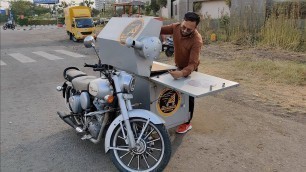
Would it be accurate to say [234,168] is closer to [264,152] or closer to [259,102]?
[264,152]

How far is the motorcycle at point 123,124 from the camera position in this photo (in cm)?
289

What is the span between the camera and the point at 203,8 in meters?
25.6

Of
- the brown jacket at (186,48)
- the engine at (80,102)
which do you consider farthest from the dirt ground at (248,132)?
the engine at (80,102)

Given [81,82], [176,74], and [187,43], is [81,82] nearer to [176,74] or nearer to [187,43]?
[176,74]

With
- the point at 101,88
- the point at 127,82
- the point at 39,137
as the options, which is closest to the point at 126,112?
the point at 127,82

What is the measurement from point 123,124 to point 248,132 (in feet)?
6.46

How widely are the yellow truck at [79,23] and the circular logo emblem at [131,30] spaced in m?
16.4

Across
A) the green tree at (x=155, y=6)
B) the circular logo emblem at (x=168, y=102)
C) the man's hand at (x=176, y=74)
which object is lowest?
the circular logo emblem at (x=168, y=102)

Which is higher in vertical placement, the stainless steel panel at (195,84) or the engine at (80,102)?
the stainless steel panel at (195,84)

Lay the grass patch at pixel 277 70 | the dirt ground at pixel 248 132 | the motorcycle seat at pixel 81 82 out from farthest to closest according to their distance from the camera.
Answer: the grass patch at pixel 277 70 < the motorcycle seat at pixel 81 82 < the dirt ground at pixel 248 132

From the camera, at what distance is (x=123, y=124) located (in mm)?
2951

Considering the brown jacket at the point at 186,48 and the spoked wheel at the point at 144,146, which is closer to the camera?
the spoked wheel at the point at 144,146

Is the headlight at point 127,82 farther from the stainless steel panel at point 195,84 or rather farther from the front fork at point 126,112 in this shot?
the stainless steel panel at point 195,84

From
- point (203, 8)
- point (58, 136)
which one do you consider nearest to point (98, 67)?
point (58, 136)
